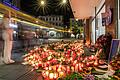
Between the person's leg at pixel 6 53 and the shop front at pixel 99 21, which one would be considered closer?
the person's leg at pixel 6 53

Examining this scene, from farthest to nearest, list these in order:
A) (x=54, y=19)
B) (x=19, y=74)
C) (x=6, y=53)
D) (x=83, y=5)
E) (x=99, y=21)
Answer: (x=54, y=19) → (x=99, y=21) → (x=83, y=5) → (x=6, y=53) → (x=19, y=74)

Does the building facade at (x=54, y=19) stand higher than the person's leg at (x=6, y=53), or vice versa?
the building facade at (x=54, y=19)

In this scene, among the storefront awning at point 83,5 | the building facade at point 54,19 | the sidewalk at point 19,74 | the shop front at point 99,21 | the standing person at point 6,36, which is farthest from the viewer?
the building facade at point 54,19

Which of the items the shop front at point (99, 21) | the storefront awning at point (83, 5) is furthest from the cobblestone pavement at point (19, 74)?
the shop front at point (99, 21)

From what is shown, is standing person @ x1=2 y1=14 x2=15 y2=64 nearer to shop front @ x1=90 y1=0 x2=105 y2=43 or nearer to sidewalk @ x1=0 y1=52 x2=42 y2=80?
sidewalk @ x1=0 y1=52 x2=42 y2=80

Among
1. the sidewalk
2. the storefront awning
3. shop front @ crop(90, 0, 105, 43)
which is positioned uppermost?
the storefront awning

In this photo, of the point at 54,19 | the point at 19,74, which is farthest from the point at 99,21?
the point at 54,19

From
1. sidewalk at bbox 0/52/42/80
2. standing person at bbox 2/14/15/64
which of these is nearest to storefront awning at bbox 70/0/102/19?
standing person at bbox 2/14/15/64

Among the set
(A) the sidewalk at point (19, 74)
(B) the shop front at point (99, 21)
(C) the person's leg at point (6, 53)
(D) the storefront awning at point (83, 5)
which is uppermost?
(D) the storefront awning at point (83, 5)

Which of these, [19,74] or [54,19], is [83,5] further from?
[54,19]

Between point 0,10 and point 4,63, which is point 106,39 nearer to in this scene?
point 4,63

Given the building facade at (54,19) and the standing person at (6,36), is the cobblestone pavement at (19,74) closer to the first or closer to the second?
the standing person at (6,36)

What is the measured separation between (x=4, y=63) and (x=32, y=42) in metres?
14.0

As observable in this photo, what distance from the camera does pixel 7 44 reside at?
10750mm
